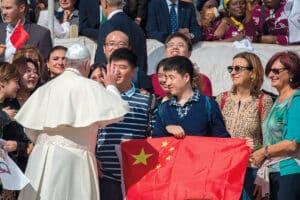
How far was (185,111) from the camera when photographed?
1095cm

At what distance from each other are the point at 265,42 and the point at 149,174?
5.42m

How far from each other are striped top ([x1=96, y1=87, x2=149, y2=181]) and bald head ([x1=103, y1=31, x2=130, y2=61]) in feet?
4.39

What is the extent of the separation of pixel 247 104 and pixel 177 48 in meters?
1.40

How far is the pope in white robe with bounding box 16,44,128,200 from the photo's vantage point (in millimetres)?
10500

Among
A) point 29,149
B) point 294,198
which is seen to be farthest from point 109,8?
point 294,198

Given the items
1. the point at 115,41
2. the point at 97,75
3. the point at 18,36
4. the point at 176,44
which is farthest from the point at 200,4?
the point at 97,75

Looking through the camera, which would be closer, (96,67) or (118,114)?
(118,114)

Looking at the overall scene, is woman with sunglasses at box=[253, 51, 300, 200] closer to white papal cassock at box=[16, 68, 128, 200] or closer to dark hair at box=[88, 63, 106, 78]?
white papal cassock at box=[16, 68, 128, 200]

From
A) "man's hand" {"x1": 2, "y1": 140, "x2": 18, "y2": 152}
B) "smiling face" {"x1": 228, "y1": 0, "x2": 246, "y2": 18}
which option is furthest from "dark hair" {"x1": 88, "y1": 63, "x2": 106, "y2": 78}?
"smiling face" {"x1": 228, "y1": 0, "x2": 246, "y2": 18}

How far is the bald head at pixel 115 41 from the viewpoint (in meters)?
12.6

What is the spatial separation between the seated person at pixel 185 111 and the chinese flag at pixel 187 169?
11 cm

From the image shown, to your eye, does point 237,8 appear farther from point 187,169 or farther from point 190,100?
point 187,169

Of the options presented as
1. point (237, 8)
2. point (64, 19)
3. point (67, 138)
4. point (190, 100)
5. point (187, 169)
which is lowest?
point (187, 169)

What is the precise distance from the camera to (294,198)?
10.8 m
